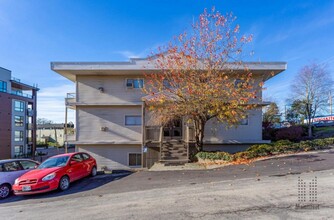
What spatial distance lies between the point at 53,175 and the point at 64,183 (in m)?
0.66

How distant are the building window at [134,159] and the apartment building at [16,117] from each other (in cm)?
3159

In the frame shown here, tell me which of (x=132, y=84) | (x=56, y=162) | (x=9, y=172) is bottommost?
(x=9, y=172)

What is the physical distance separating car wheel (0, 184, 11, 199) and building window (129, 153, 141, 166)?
28.7ft

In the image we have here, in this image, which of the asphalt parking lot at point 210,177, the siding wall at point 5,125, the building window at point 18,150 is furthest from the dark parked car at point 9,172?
the building window at point 18,150

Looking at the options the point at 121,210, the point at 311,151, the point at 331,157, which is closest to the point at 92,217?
the point at 121,210

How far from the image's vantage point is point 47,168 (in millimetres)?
9266

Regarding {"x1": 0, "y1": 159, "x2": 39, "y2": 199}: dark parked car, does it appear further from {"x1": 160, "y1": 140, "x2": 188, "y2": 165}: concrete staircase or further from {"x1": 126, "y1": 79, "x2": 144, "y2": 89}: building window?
{"x1": 126, "y1": 79, "x2": 144, "y2": 89}: building window

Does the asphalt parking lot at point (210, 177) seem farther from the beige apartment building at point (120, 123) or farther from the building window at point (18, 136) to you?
the building window at point (18, 136)

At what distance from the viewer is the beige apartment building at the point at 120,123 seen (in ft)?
54.0

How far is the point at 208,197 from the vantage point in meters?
5.86

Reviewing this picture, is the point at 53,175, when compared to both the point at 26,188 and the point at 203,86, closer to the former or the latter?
the point at 26,188

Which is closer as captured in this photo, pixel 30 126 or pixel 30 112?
pixel 30 112

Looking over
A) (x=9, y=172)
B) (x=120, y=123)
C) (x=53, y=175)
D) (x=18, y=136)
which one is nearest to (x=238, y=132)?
(x=120, y=123)

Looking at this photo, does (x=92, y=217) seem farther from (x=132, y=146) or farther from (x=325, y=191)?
(x=132, y=146)
